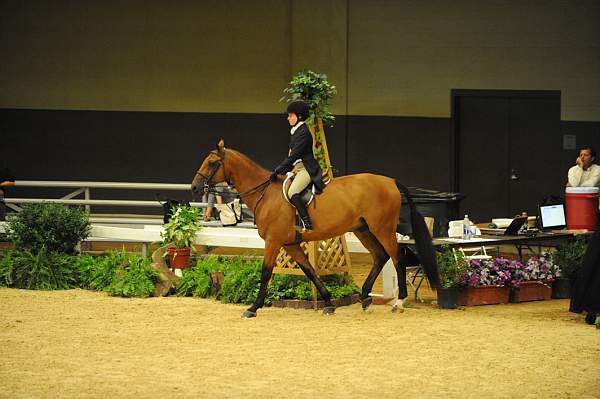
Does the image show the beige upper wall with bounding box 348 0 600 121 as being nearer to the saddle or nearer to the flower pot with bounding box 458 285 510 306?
the flower pot with bounding box 458 285 510 306

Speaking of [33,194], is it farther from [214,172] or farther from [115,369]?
[115,369]

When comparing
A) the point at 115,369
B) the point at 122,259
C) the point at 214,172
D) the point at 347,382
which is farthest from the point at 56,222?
the point at 347,382

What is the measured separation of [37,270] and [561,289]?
18.6ft

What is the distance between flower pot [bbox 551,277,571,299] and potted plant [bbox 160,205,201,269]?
3838mm

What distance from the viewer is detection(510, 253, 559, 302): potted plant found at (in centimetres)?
1082

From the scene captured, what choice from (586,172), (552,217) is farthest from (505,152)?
(552,217)

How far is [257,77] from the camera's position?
57.7 feet

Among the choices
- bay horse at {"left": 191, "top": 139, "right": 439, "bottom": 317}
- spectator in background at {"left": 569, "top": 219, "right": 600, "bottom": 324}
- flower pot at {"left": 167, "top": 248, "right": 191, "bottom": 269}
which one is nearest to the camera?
spectator in background at {"left": 569, "top": 219, "right": 600, "bottom": 324}

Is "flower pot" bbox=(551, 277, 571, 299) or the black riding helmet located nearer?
the black riding helmet

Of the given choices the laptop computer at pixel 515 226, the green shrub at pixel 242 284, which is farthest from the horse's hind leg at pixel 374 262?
the laptop computer at pixel 515 226

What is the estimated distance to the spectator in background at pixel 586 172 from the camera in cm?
1233

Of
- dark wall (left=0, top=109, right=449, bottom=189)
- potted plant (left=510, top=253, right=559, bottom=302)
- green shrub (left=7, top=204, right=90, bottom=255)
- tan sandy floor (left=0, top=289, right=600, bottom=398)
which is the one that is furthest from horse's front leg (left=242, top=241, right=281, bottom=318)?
dark wall (left=0, top=109, right=449, bottom=189)

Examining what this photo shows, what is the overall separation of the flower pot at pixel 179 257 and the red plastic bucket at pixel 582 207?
4254 mm

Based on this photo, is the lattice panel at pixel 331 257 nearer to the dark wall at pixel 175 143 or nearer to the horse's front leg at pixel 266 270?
the horse's front leg at pixel 266 270
